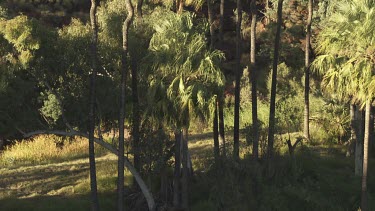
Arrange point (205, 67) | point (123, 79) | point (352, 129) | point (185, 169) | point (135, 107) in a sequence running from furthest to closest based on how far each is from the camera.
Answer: point (352, 129)
point (185, 169)
point (135, 107)
point (205, 67)
point (123, 79)

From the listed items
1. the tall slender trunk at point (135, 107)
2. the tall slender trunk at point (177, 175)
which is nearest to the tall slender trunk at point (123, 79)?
the tall slender trunk at point (135, 107)

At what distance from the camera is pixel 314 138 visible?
26.8m

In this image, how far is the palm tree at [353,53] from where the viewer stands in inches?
535

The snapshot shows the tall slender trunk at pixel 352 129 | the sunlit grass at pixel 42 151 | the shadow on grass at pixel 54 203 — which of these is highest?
the tall slender trunk at pixel 352 129

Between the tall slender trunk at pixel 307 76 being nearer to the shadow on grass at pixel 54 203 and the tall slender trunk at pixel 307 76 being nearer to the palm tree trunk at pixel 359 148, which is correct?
the palm tree trunk at pixel 359 148

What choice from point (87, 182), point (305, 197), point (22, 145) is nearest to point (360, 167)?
point (305, 197)

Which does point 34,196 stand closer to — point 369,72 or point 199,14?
point 369,72

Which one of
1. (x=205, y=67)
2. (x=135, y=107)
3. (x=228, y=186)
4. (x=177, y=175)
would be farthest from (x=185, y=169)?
(x=205, y=67)

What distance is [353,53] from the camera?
1448cm

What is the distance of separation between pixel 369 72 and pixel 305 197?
5.56m

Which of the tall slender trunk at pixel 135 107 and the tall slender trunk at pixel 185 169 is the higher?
the tall slender trunk at pixel 135 107

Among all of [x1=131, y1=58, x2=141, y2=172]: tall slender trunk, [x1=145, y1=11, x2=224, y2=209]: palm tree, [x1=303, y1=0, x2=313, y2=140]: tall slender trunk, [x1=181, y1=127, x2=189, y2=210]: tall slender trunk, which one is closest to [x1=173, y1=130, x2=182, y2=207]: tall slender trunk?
[x1=181, y1=127, x2=189, y2=210]: tall slender trunk

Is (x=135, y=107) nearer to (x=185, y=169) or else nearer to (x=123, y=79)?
(x=123, y=79)

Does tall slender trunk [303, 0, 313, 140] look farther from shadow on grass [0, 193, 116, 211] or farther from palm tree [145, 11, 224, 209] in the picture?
shadow on grass [0, 193, 116, 211]
